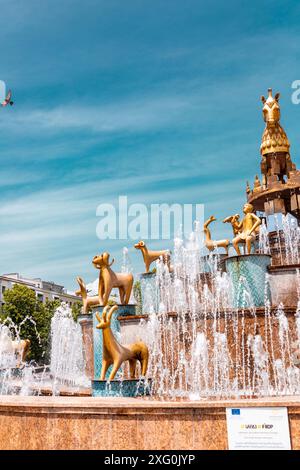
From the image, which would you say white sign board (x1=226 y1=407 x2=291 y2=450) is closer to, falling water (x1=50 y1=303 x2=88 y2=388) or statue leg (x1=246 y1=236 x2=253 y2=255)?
statue leg (x1=246 y1=236 x2=253 y2=255)

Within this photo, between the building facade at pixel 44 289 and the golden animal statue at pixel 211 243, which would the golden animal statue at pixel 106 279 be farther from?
the building facade at pixel 44 289

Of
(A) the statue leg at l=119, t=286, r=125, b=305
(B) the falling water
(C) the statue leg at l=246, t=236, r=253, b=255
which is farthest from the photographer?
(B) the falling water

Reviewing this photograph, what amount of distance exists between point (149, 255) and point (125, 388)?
9.65 meters

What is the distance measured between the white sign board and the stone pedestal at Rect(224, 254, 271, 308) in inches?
351

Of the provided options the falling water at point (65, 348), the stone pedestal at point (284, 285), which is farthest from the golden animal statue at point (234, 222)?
the falling water at point (65, 348)

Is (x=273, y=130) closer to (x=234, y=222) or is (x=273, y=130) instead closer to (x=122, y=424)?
(x=234, y=222)

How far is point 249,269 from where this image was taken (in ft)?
48.4

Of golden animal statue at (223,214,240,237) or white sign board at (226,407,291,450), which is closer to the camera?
white sign board at (226,407,291,450)

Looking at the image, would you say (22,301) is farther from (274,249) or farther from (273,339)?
(273,339)

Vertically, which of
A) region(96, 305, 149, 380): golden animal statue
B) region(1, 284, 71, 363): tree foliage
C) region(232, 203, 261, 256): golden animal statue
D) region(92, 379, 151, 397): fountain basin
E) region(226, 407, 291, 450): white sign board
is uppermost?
region(1, 284, 71, 363): tree foliage

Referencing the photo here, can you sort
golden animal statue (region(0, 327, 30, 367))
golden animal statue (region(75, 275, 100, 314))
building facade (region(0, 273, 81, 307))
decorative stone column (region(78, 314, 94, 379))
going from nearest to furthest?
decorative stone column (region(78, 314, 94, 379)) < golden animal statue (region(75, 275, 100, 314)) < golden animal statue (region(0, 327, 30, 367)) < building facade (region(0, 273, 81, 307))

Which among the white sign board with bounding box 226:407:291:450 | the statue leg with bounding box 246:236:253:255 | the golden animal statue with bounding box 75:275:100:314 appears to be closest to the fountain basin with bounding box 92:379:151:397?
the white sign board with bounding box 226:407:291:450

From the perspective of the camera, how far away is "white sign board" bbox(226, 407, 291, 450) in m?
5.39

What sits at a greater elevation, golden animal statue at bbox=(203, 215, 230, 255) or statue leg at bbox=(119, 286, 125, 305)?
golden animal statue at bbox=(203, 215, 230, 255)
